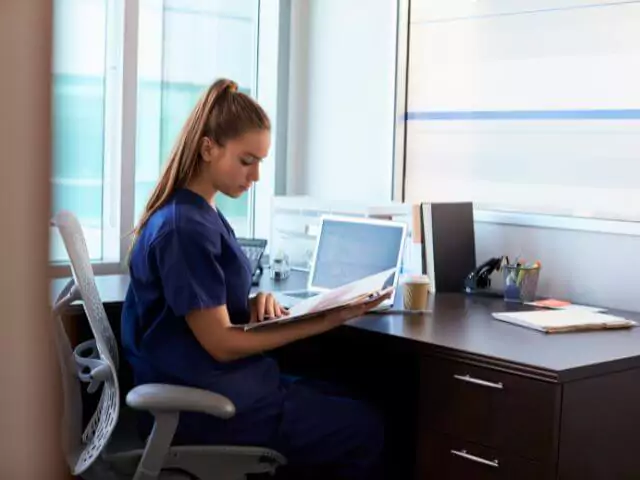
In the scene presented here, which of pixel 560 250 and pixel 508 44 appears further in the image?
pixel 508 44

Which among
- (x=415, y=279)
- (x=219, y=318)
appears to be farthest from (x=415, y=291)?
(x=219, y=318)

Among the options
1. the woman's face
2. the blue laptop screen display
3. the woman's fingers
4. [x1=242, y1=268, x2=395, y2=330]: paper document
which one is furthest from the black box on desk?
the woman's face

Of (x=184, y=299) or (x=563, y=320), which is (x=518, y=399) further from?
(x=184, y=299)

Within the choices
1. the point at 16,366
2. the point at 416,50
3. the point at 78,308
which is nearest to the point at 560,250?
the point at 416,50

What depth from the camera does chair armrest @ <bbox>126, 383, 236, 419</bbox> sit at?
A: 1712 mm

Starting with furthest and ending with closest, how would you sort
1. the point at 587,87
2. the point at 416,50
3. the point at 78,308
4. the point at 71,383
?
the point at 416,50 < the point at 587,87 < the point at 78,308 < the point at 71,383

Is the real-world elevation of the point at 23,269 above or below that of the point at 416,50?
below

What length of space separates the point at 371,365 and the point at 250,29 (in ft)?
5.01

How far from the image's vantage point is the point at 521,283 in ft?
8.38

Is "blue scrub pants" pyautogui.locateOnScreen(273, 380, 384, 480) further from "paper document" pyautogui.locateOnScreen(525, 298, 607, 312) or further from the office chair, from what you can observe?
"paper document" pyautogui.locateOnScreen(525, 298, 607, 312)

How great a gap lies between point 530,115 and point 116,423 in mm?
1573

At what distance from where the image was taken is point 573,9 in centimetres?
266

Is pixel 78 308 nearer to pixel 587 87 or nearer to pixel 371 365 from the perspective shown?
pixel 371 365

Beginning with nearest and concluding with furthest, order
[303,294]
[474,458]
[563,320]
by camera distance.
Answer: [474,458] < [563,320] < [303,294]
